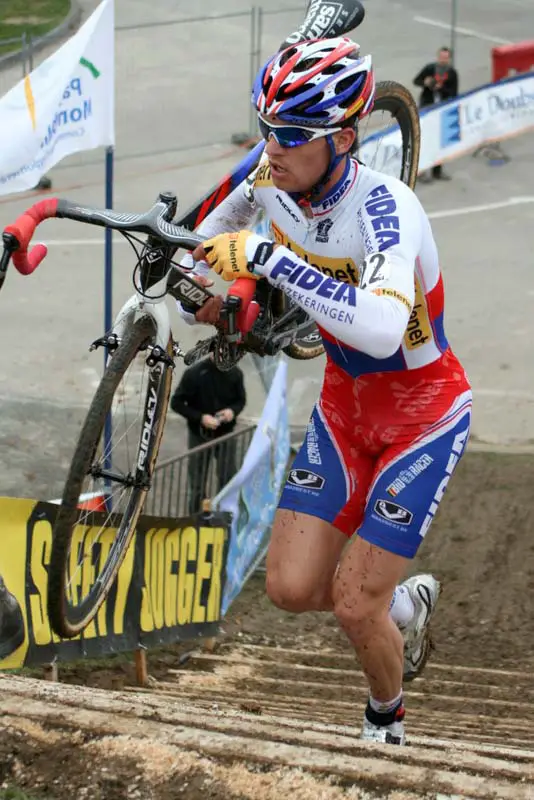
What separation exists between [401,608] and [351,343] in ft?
6.17

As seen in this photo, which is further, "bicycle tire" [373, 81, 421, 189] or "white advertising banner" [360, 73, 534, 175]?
"white advertising banner" [360, 73, 534, 175]

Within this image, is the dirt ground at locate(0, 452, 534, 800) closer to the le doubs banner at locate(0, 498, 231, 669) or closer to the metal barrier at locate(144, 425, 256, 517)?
the le doubs banner at locate(0, 498, 231, 669)

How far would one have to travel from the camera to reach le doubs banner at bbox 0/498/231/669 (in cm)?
719

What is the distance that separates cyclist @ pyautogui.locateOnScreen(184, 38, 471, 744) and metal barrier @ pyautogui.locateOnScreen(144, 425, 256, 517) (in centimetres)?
372

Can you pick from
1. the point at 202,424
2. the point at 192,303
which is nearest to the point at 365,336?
the point at 192,303

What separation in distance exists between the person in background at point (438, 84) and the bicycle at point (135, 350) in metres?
12.4

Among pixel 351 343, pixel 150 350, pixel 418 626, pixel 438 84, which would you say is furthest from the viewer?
pixel 438 84

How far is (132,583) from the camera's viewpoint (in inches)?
309

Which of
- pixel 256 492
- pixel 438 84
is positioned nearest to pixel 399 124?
pixel 256 492

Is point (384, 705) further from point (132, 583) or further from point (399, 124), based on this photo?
point (399, 124)

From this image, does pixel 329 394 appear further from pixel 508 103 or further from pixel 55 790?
pixel 508 103

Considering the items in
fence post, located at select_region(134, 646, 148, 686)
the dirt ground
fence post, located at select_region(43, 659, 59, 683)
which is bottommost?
the dirt ground

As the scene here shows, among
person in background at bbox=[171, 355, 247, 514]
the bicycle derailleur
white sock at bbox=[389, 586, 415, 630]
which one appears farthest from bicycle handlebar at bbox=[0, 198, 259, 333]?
person in background at bbox=[171, 355, 247, 514]

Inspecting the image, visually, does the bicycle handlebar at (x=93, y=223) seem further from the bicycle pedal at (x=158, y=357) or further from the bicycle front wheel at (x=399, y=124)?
the bicycle front wheel at (x=399, y=124)
